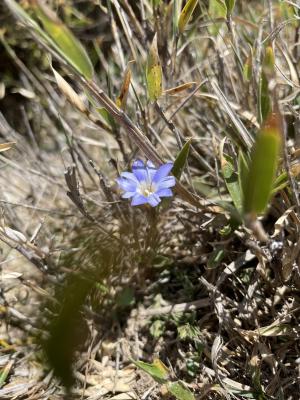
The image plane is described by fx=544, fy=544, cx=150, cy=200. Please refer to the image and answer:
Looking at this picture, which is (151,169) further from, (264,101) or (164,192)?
(264,101)

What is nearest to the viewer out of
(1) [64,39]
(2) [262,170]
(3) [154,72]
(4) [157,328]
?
(2) [262,170]

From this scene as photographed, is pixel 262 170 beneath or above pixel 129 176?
above

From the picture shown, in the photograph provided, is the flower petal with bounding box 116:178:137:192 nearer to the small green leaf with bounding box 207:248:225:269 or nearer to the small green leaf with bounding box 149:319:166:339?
the small green leaf with bounding box 207:248:225:269

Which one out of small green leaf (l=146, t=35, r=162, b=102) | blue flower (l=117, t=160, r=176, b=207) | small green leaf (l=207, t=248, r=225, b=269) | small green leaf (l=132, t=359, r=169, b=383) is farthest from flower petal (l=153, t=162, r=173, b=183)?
small green leaf (l=132, t=359, r=169, b=383)

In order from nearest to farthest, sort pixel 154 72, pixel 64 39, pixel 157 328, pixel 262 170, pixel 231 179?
pixel 262 170
pixel 64 39
pixel 154 72
pixel 231 179
pixel 157 328

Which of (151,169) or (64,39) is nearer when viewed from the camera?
(64,39)

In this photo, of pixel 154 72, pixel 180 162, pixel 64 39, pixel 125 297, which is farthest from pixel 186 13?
pixel 125 297
